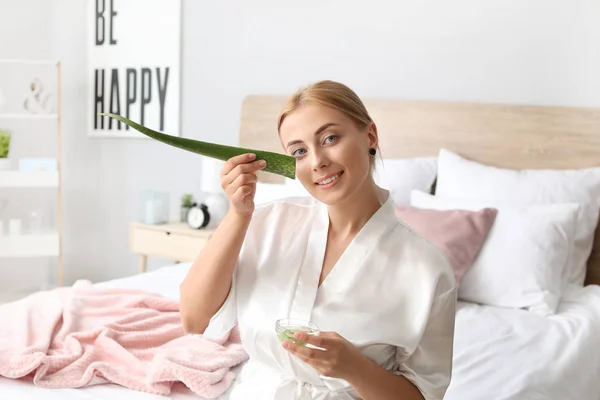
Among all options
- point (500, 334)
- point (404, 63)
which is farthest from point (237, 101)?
point (500, 334)

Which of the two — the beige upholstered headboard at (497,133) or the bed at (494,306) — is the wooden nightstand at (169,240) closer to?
the bed at (494,306)

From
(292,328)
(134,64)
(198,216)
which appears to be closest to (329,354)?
(292,328)

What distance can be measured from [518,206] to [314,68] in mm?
1431

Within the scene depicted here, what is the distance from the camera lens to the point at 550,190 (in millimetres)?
2725

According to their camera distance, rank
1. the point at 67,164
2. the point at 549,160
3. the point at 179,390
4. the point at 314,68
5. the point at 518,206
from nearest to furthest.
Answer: the point at 179,390 < the point at 518,206 < the point at 549,160 < the point at 314,68 < the point at 67,164

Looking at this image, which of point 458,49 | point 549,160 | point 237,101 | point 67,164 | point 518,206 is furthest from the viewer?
point 67,164

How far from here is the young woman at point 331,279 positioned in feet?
4.18

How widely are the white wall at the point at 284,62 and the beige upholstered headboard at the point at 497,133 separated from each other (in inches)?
3.9

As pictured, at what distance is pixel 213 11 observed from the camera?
13.1 ft

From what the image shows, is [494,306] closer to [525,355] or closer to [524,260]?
[524,260]

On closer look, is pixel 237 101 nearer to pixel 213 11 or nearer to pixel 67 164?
pixel 213 11

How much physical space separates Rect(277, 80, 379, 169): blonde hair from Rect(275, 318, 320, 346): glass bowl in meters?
0.40

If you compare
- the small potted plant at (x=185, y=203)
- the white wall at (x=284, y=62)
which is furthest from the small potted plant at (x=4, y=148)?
the small potted plant at (x=185, y=203)

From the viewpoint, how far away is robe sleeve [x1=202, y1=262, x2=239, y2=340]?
135 cm
